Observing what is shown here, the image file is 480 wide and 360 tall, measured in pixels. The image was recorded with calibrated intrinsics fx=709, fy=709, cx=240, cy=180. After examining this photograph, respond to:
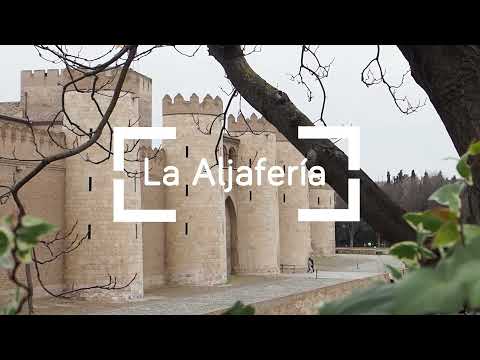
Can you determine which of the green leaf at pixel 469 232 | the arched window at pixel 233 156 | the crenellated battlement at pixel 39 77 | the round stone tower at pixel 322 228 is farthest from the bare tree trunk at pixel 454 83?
the round stone tower at pixel 322 228

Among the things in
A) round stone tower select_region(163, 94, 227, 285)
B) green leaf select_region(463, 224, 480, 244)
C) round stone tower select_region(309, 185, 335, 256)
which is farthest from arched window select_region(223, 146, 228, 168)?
green leaf select_region(463, 224, 480, 244)

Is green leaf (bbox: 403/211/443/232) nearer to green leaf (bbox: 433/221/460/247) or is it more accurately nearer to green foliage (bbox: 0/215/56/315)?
green leaf (bbox: 433/221/460/247)

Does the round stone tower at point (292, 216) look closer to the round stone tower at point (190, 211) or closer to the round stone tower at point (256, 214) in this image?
the round stone tower at point (256, 214)

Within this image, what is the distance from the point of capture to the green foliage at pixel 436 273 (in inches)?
14.6

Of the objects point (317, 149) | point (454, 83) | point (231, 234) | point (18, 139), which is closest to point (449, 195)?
point (454, 83)

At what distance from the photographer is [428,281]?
15.1 inches


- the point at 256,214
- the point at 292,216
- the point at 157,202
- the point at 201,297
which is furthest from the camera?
the point at 292,216

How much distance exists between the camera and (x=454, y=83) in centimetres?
190

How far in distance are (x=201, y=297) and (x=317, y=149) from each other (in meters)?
14.5

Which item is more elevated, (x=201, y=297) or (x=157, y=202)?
(x=157, y=202)

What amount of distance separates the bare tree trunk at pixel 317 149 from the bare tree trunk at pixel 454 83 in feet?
1.05

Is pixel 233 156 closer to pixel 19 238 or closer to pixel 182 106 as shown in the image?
pixel 182 106

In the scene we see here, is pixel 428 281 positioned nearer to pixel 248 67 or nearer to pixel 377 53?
pixel 248 67
